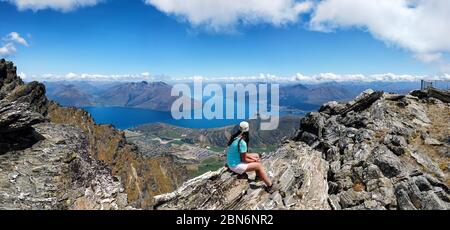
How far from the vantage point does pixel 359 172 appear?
24.8m

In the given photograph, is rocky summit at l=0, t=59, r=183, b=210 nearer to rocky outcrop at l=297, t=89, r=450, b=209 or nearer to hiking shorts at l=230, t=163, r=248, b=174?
hiking shorts at l=230, t=163, r=248, b=174

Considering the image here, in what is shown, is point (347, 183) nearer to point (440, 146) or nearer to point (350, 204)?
point (350, 204)

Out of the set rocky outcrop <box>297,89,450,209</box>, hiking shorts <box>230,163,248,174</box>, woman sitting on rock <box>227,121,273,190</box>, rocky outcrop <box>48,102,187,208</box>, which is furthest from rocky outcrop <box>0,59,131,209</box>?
rocky outcrop <box>48,102,187,208</box>

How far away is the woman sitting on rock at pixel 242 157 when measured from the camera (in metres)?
19.7

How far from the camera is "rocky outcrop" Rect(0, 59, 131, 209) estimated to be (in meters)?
25.7

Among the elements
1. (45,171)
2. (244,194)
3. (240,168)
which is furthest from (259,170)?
(45,171)

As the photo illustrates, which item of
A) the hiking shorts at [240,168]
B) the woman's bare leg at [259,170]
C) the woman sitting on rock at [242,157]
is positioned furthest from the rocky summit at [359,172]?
the woman sitting on rock at [242,157]

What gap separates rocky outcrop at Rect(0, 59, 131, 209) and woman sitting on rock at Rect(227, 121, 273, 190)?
11.8 m

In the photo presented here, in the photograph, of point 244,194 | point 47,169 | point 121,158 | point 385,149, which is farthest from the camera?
point 121,158

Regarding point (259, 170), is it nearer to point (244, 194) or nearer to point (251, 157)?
point (251, 157)

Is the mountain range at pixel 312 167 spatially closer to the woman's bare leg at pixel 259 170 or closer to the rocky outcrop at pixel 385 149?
the rocky outcrop at pixel 385 149

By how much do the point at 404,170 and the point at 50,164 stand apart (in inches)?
1066

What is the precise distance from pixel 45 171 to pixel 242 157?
17470mm
